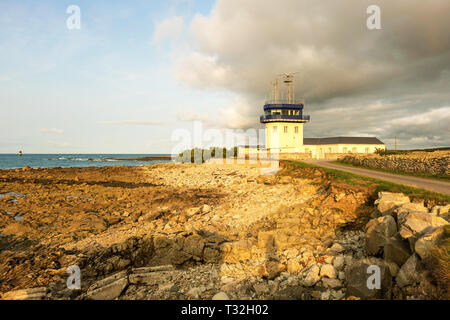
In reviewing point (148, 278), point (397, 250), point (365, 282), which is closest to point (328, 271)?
point (365, 282)

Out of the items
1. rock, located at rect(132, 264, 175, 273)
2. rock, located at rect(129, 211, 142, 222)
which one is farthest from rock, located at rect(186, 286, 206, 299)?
rock, located at rect(129, 211, 142, 222)

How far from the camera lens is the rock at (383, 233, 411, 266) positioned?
17.5 feet

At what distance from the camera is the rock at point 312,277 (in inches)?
231

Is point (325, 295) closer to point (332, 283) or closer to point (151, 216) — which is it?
point (332, 283)

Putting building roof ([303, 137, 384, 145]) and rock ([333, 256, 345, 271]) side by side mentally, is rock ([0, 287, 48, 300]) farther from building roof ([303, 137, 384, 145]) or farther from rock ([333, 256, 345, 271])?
building roof ([303, 137, 384, 145])

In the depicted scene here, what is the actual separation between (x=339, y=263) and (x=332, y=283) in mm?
883

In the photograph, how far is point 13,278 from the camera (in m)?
7.36

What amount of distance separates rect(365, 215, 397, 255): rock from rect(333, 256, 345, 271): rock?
75cm

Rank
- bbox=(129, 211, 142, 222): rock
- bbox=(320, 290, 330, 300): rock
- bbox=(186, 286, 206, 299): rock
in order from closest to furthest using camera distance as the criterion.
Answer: bbox=(320, 290, 330, 300): rock
bbox=(186, 286, 206, 299): rock
bbox=(129, 211, 142, 222): rock

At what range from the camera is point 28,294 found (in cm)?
624

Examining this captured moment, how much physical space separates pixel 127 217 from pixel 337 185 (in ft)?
41.5

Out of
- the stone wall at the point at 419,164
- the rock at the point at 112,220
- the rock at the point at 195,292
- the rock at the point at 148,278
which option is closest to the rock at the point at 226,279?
the rock at the point at 195,292
